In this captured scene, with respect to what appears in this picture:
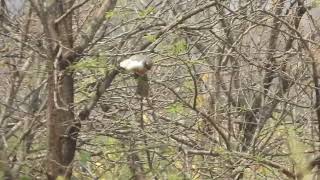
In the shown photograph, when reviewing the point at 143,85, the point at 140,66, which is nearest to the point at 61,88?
the point at 143,85

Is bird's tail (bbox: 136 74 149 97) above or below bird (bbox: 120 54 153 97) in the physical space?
below

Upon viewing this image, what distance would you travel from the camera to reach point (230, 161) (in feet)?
13.3

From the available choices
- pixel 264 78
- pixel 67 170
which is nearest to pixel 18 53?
pixel 67 170

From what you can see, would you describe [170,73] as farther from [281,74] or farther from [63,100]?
[63,100]

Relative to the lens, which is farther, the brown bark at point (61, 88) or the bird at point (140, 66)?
the brown bark at point (61, 88)

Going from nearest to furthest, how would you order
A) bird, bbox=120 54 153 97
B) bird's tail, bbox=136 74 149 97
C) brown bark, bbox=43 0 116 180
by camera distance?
1. bird, bbox=120 54 153 97
2. bird's tail, bbox=136 74 149 97
3. brown bark, bbox=43 0 116 180

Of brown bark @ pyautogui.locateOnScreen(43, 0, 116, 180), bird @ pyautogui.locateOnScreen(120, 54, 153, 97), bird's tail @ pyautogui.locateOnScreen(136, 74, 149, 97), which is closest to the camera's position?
bird @ pyautogui.locateOnScreen(120, 54, 153, 97)

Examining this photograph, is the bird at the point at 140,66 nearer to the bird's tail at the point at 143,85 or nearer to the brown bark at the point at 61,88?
the bird's tail at the point at 143,85

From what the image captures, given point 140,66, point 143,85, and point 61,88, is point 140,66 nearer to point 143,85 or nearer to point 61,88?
point 143,85

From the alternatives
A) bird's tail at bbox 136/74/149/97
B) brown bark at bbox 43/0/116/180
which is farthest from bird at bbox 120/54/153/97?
brown bark at bbox 43/0/116/180

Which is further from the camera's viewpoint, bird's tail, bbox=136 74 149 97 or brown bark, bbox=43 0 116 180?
brown bark, bbox=43 0 116 180

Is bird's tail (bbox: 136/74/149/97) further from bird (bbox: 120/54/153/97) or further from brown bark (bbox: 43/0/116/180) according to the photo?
brown bark (bbox: 43/0/116/180)

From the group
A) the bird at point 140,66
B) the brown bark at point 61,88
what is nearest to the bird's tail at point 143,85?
the bird at point 140,66

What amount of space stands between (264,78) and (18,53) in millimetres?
2516
